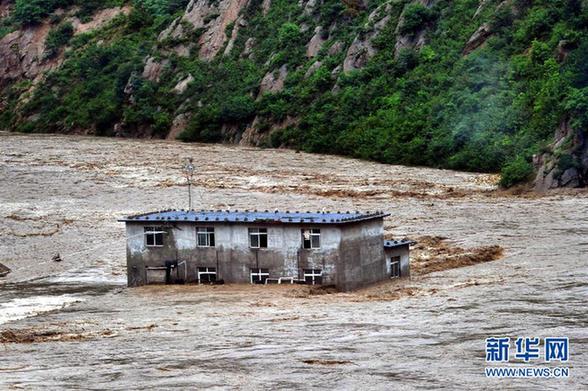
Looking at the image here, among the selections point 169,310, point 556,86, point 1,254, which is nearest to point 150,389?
point 169,310

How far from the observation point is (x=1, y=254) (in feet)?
227

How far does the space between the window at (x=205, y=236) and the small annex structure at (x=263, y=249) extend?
0.12 feet

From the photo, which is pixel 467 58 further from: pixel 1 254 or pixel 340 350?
pixel 340 350

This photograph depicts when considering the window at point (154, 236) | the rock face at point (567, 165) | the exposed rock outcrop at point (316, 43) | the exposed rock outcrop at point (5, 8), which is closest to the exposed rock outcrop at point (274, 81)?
the exposed rock outcrop at point (316, 43)

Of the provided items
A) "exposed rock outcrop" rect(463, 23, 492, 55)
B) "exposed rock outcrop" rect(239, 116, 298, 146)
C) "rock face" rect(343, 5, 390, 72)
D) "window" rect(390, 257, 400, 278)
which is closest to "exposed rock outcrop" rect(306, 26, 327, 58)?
"rock face" rect(343, 5, 390, 72)

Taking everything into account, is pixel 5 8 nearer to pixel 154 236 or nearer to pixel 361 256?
pixel 154 236

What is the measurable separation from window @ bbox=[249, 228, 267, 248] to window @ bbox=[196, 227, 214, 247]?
1.57 meters

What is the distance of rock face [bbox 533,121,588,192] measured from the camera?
79.8 meters

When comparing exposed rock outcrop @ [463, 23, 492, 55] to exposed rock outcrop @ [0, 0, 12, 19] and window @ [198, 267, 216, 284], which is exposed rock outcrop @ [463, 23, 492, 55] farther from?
exposed rock outcrop @ [0, 0, 12, 19]

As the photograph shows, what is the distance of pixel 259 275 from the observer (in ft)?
185

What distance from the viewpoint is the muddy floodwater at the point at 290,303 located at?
40594 millimetres

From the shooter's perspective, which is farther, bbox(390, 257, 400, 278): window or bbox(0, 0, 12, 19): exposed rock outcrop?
bbox(0, 0, 12, 19): exposed rock outcrop

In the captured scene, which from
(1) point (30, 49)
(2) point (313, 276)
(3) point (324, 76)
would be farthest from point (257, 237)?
(1) point (30, 49)

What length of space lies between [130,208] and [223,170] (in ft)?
59.5
